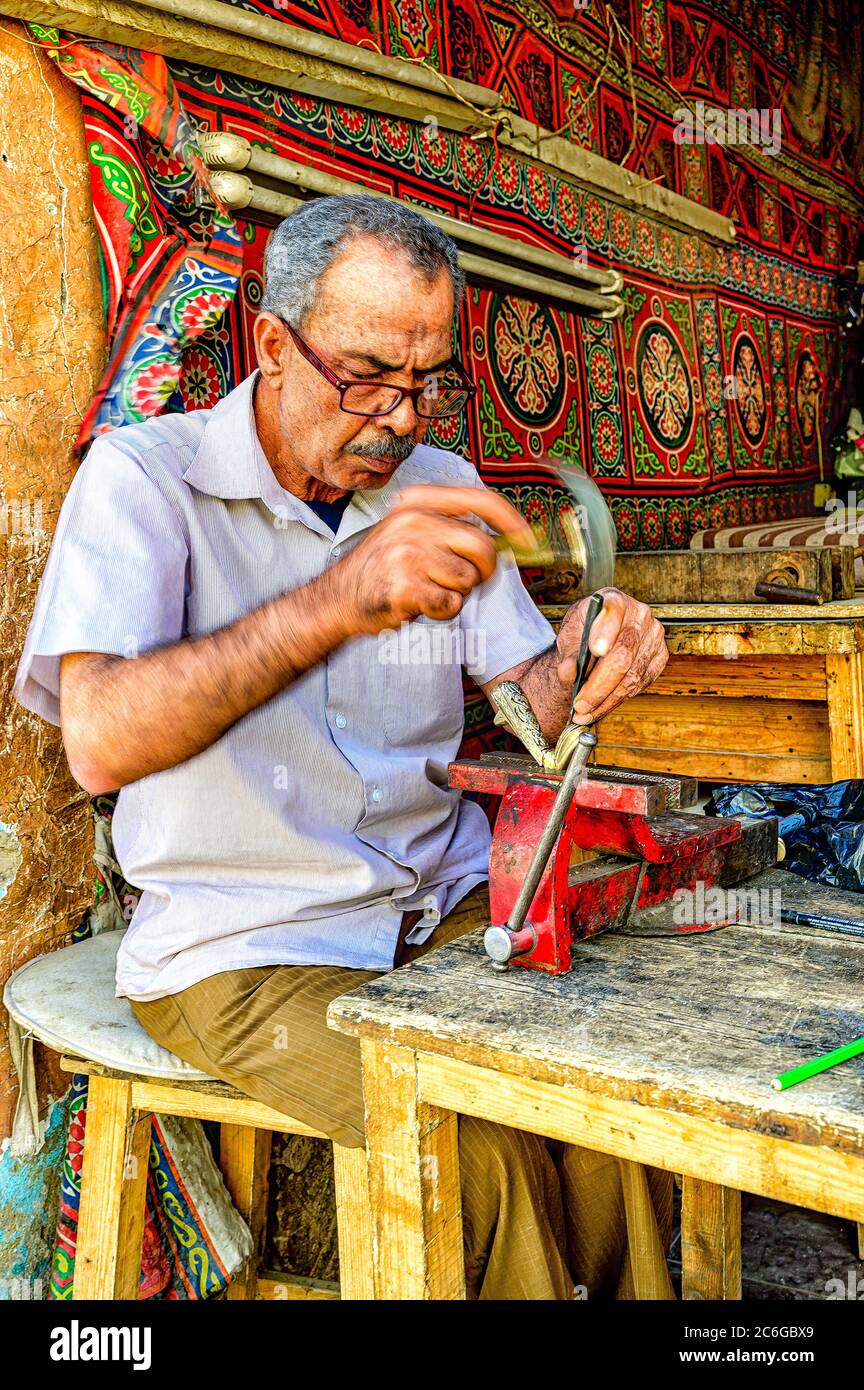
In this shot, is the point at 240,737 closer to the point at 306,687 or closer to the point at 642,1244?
the point at 306,687

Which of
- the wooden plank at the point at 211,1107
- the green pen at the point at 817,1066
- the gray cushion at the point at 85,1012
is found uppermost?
the green pen at the point at 817,1066

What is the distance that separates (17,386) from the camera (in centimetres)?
200

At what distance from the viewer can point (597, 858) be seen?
65.1 inches

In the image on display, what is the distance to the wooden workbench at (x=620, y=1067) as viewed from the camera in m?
1.10

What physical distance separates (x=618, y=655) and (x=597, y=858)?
0.29m

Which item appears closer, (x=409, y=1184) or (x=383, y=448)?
(x=409, y=1184)

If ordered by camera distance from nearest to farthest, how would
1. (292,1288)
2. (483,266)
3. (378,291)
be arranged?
(378,291), (292,1288), (483,266)

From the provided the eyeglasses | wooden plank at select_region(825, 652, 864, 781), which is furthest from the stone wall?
wooden plank at select_region(825, 652, 864, 781)

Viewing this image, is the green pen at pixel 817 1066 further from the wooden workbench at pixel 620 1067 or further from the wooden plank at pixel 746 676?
the wooden plank at pixel 746 676

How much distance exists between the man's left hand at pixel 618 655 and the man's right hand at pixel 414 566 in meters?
0.24

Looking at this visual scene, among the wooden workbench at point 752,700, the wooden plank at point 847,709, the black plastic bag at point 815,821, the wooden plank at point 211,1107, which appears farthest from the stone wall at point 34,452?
the wooden plank at point 847,709

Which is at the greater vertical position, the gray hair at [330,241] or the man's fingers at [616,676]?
the gray hair at [330,241]

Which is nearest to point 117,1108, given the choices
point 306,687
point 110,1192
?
point 110,1192

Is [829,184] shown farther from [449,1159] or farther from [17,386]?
[449,1159]
